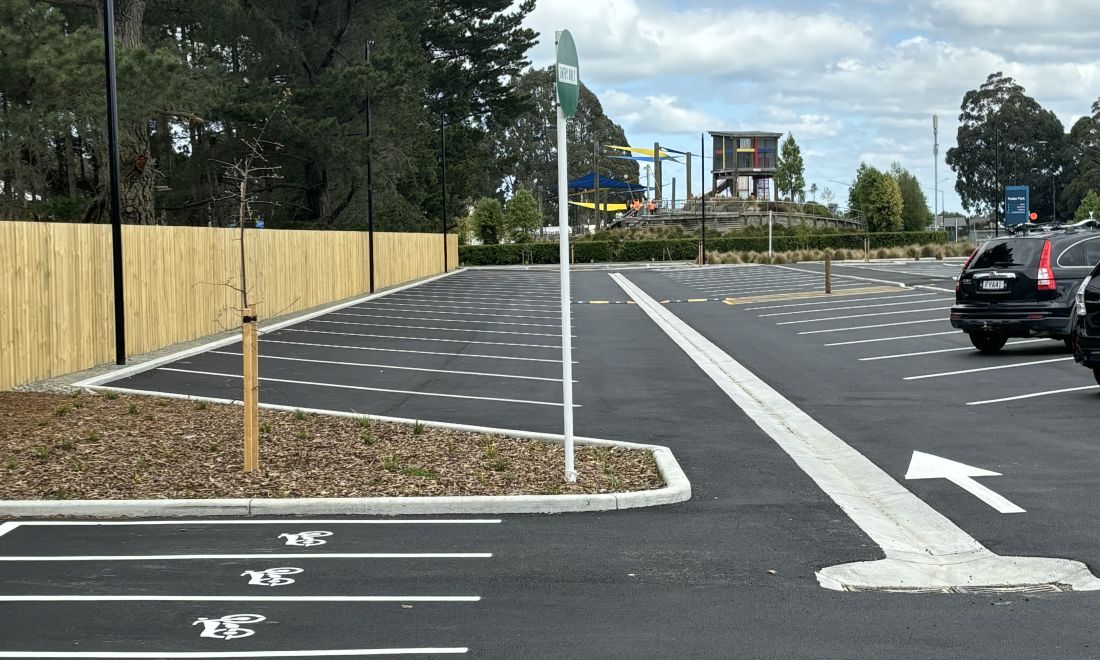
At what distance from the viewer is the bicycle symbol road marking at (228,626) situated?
18.3 feet

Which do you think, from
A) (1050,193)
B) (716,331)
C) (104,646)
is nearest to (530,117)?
(1050,193)

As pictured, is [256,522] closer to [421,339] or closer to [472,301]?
[421,339]

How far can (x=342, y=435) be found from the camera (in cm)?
1125

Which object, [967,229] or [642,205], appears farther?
[967,229]

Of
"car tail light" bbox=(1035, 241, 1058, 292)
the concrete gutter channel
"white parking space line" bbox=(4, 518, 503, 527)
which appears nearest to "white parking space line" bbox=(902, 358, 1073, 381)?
"car tail light" bbox=(1035, 241, 1058, 292)

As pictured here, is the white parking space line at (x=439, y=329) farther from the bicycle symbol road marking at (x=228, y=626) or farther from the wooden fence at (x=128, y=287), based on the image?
the bicycle symbol road marking at (x=228, y=626)

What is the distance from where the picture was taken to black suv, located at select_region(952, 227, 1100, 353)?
16719mm

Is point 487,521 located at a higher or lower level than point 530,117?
lower

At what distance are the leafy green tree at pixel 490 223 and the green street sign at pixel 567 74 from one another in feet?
245

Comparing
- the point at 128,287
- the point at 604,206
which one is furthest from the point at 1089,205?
the point at 128,287

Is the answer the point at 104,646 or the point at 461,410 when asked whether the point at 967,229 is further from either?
the point at 104,646

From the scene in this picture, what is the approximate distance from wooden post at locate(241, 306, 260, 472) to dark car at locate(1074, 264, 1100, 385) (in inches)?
346

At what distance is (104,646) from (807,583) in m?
3.61

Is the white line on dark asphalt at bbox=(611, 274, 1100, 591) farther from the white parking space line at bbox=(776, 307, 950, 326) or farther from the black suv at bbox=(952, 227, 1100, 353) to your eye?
the white parking space line at bbox=(776, 307, 950, 326)
